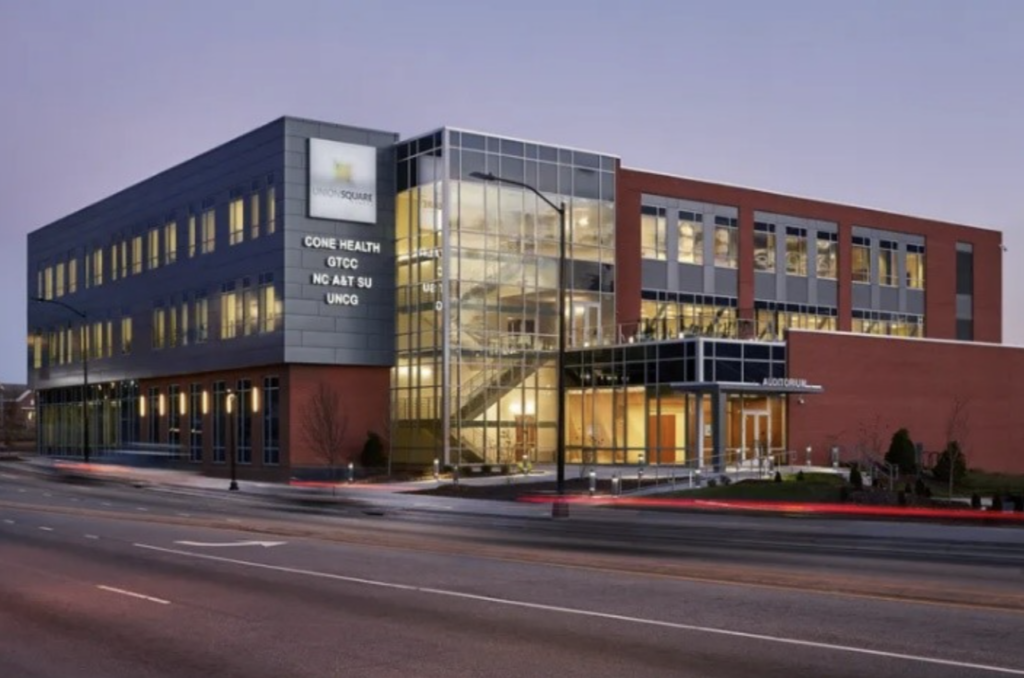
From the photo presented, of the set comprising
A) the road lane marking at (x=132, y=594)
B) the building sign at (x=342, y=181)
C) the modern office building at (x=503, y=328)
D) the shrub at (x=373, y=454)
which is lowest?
the shrub at (x=373, y=454)

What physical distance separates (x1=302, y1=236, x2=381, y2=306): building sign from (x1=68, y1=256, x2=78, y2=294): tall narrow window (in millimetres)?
33768

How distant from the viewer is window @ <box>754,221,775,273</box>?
70562 mm

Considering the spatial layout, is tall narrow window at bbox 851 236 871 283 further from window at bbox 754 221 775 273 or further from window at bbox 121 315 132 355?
window at bbox 121 315 132 355

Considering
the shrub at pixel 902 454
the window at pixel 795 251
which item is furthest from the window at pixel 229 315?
the shrub at pixel 902 454

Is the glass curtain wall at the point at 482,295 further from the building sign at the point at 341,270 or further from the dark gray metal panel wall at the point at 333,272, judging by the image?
the building sign at the point at 341,270

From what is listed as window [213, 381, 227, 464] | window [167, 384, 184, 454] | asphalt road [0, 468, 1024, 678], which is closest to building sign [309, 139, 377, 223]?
window [213, 381, 227, 464]

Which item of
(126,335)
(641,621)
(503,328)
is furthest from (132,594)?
(126,335)

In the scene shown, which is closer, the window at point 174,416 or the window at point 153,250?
the window at point 174,416

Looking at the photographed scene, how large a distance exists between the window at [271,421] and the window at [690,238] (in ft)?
73.3

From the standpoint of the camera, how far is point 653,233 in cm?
6656

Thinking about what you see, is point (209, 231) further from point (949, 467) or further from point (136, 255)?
point (949, 467)

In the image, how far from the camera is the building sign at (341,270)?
194ft

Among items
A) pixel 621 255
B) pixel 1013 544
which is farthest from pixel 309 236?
pixel 1013 544

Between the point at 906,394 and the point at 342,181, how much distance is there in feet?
93.2
